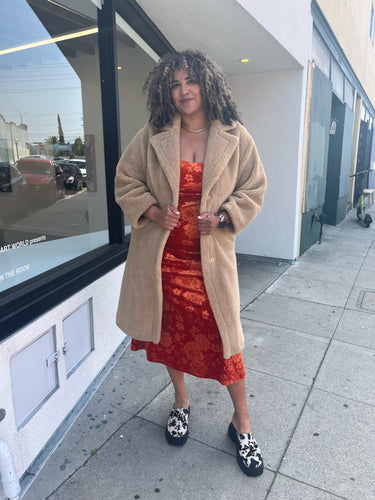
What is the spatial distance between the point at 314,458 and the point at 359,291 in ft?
10.5

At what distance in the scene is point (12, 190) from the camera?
226 centimetres

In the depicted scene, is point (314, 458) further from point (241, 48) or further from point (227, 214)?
point (241, 48)

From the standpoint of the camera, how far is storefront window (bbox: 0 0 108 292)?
7.25ft

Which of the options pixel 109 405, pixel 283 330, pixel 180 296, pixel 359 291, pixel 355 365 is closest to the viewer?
pixel 180 296

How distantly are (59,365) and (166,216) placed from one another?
→ 1191 millimetres

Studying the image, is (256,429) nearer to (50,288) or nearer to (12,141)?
(50,288)

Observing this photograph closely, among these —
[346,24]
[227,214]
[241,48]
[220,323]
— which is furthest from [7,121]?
[346,24]

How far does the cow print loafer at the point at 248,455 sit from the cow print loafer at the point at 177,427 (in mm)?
322

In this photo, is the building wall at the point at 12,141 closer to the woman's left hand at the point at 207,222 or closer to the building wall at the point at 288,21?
the woman's left hand at the point at 207,222

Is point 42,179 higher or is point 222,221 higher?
point 42,179

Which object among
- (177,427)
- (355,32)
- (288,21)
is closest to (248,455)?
(177,427)

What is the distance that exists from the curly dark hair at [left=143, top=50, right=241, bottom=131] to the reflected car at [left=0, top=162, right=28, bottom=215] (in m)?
0.89

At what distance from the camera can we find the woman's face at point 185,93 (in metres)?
1.90

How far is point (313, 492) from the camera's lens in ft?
6.33
